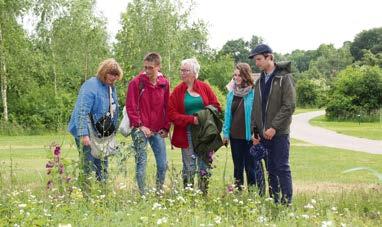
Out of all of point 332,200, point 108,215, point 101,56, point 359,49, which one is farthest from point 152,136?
point 359,49

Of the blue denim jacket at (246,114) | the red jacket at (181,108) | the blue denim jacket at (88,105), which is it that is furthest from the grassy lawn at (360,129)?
the blue denim jacket at (88,105)

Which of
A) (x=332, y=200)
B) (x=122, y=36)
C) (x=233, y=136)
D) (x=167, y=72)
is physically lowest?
(x=332, y=200)

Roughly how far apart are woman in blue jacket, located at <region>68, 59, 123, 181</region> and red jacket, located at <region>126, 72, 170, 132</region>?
0.75 feet

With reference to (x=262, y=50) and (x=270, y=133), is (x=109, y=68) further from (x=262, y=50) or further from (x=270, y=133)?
A: (x=270, y=133)

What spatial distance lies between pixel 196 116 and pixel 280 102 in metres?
1.13

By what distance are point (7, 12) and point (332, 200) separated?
29055 mm

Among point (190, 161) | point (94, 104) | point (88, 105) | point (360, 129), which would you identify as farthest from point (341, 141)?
point (88, 105)

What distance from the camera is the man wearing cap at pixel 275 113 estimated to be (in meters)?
6.15

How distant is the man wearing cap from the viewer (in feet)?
20.2

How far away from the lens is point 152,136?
6.81m

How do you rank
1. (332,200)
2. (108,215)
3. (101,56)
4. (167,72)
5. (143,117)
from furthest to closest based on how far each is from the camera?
(101,56)
(167,72)
(143,117)
(332,200)
(108,215)

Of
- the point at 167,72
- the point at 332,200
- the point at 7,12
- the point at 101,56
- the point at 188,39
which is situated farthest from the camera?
the point at 101,56

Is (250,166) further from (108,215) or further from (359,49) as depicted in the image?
(359,49)

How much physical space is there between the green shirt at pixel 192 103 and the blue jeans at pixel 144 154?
51cm
